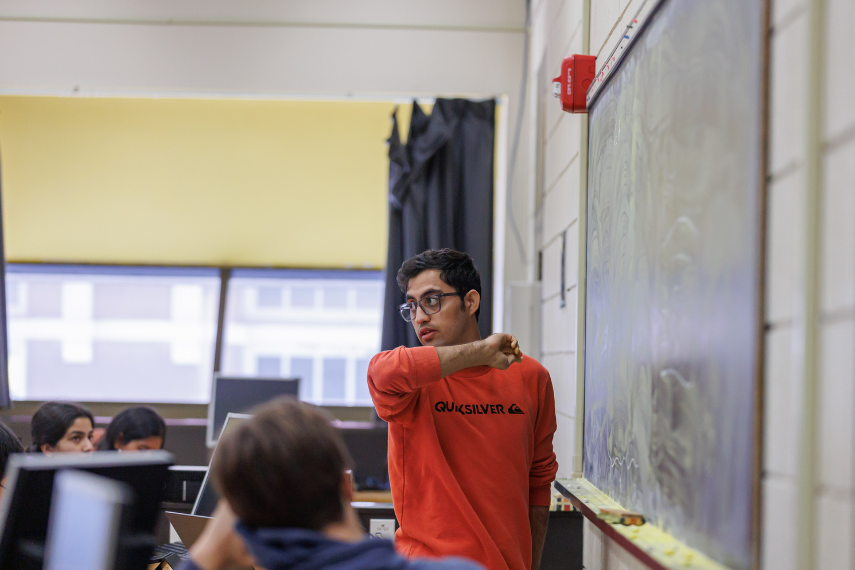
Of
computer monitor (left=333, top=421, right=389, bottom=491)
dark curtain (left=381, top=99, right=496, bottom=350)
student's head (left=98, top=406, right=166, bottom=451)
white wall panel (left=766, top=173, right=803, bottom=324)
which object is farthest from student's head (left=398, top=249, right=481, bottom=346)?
computer monitor (left=333, top=421, right=389, bottom=491)

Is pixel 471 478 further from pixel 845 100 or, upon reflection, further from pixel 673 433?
pixel 845 100

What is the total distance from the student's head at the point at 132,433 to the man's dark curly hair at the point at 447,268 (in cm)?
170

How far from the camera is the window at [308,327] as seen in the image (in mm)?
4367

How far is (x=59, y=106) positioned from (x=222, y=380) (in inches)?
81.3

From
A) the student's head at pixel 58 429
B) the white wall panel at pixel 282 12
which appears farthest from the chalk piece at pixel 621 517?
the white wall panel at pixel 282 12

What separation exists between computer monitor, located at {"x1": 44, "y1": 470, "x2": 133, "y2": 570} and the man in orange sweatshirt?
26.3 inches

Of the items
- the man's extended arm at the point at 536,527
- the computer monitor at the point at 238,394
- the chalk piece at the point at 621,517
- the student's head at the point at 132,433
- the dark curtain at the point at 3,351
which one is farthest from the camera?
the dark curtain at the point at 3,351

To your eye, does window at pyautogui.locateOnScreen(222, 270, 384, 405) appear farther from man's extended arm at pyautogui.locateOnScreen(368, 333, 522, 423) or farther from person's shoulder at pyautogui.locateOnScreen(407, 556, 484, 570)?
person's shoulder at pyautogui.locateOnScreen(407, 556, 484, 570)

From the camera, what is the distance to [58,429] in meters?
2.52

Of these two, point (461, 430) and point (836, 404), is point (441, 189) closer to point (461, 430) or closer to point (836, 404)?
point (461, 430)

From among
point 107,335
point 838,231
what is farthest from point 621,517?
point 107,335

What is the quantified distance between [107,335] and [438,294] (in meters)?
3.38

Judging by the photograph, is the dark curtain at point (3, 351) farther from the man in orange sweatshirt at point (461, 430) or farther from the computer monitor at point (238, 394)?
the man in orange sweatshirt at point (461, 430)

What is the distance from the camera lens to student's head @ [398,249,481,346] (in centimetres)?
162
